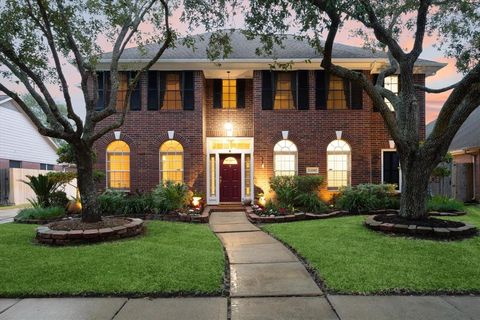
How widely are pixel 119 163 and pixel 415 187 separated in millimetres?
10663

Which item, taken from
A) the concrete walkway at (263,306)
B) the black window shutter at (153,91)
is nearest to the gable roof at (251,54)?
the black window shutter at (153,91)

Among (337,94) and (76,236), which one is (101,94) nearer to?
(76,236)

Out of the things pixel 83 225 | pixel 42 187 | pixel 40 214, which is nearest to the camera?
pixel 83 225

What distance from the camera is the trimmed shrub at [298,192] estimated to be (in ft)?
40.5

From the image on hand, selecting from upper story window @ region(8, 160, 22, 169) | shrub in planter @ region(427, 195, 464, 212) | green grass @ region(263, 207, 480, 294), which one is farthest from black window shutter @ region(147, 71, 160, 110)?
upper story window @ region(8, 160, 22, 169)

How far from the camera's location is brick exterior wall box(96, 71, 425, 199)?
14250mm

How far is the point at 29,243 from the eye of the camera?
7.54 m

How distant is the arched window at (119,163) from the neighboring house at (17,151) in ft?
25.5

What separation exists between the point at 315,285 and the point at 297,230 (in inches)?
165

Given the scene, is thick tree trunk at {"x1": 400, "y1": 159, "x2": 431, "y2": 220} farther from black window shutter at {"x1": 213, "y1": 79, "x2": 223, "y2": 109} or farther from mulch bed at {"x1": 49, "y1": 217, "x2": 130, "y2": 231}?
black window shutter at {"x1": 213, "y1": 79, "x2": 223, "y2": 109}

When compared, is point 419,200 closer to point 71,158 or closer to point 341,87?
point 341,87

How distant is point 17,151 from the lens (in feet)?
79.1

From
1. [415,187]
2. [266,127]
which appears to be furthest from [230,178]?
[415,187]

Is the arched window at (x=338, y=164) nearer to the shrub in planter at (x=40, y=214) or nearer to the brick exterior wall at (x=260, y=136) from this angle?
the brick exterior wall at (x=260, y=136)
